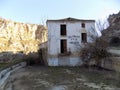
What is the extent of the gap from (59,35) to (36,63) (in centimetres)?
773

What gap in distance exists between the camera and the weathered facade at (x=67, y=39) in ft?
103

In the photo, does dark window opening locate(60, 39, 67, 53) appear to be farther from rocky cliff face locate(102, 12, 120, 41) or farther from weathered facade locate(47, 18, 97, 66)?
rocky cliff face locate(102, 12, 120, 41)

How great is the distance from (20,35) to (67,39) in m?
52.8

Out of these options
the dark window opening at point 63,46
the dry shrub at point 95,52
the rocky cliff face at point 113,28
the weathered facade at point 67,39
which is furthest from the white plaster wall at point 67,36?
the rocky cliff face at point 113,28

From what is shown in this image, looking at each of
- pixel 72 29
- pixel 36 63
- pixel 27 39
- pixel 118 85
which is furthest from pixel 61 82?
pixel 27 39

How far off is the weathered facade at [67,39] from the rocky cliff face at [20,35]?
4100 cm

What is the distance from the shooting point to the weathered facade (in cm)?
3153

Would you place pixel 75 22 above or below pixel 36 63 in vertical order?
above

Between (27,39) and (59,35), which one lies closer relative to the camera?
(59,35)

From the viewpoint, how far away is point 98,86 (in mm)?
17188

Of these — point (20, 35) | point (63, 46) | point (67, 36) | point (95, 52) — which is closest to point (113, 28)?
point (67, 36)

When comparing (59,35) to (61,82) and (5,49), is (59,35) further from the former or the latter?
(5,49)

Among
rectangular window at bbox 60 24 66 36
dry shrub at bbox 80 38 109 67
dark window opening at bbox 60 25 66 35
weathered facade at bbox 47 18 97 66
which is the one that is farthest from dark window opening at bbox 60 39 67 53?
dry shrub at bbox 80 38 109 67

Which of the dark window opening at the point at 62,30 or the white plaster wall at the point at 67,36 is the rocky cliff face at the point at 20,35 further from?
the white plaster wall at the point at 67,36
